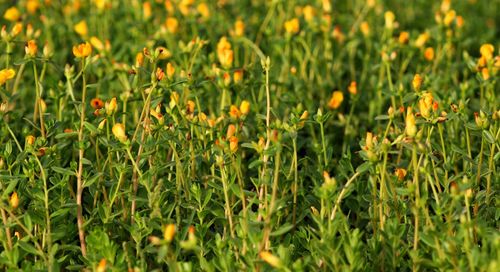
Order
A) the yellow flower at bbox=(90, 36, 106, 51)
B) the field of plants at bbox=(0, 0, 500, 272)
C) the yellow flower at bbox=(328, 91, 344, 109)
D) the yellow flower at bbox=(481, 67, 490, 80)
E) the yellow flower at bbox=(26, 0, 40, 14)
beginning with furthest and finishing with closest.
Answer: the yellow flower at bbox=(26, 0, 40, 14) < the yellow flower at bbox=(90, 36, 106, 51) < the yellow flower at bbox=(328, 91, 344, 109) < the yellow flower at bbox=(481, 67, 490, 80) < the field of plants at bbox=(0, 0, 500, 272)

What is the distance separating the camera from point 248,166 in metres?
2.39

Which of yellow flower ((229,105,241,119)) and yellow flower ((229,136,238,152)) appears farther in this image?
yellow flower ((229,105,241,119))

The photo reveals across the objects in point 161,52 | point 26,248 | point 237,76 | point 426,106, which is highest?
point 161,52

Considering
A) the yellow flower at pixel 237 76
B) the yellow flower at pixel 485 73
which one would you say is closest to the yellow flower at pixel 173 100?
the yellow flower at pixel 237 76

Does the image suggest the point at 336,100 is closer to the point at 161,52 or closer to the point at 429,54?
the point at 429,54

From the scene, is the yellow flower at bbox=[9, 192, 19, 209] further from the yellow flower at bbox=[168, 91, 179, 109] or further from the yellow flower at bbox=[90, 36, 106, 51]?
the yellow flower at bbox=[90, 36, 106, 51]

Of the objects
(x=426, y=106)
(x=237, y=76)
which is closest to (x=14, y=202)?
(x=237, y=76)

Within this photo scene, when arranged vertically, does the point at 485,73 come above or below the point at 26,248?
above

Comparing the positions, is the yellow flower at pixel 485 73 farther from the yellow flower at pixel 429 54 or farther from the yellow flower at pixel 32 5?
the yellow flower at pixel 32 5

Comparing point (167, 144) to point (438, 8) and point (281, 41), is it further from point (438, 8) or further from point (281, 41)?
point (438, 8)

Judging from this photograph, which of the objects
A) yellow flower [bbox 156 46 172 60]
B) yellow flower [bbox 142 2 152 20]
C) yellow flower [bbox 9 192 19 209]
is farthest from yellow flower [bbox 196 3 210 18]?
yellow flower [bbox 9 192 19 209]

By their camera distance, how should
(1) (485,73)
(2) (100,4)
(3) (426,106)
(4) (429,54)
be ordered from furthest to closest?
(2) (100,4), (4) (429,54), (1) (485,73), (3) (426,106)

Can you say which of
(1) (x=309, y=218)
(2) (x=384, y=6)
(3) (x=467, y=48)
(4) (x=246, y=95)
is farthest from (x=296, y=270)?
(2) (x=384, y=6)

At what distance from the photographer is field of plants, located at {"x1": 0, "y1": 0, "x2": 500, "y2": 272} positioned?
205cm
